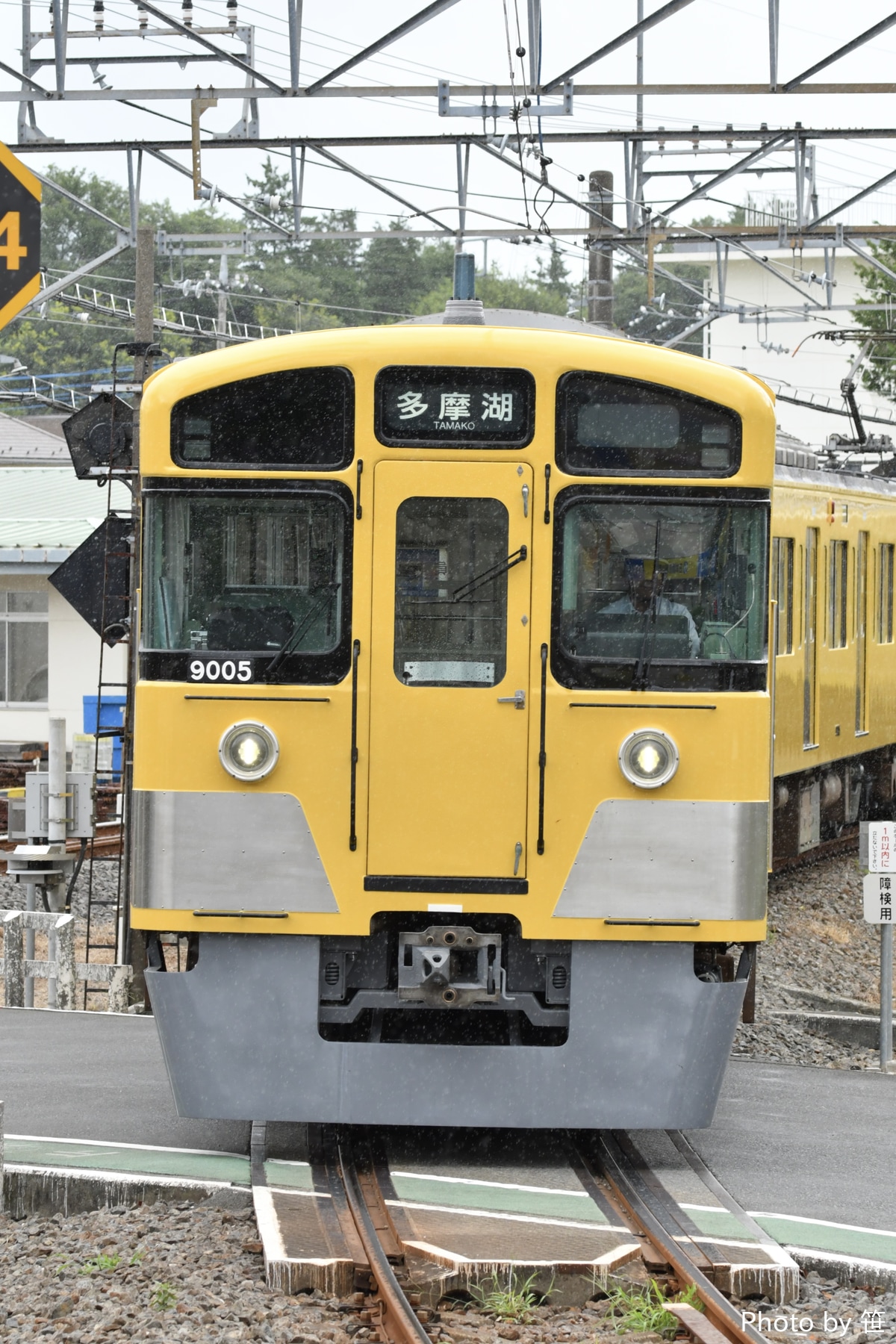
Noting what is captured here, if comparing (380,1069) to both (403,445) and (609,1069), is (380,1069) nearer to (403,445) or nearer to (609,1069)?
(609,1069)

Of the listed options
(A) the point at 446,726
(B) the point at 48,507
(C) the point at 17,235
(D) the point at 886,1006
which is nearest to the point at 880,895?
(D) the point at 886,1006

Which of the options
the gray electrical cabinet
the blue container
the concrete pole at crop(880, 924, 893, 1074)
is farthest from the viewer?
the blue container

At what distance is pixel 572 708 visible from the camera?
7.14m

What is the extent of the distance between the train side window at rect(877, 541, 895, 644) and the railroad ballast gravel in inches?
527

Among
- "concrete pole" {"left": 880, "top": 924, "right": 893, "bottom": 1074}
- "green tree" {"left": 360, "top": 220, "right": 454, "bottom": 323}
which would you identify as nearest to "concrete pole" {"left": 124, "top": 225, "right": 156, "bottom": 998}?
"concrete pole" {"left": 880, "top": 924, "right": 893, "bottom": 1074}

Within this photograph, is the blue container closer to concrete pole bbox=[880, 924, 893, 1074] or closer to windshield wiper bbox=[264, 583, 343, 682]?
concrete pole bbox=[880, 924, 893, 1074]

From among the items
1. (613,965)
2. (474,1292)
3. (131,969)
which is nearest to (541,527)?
(613,965)

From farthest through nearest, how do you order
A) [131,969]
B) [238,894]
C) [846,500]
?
[846,500] < [131,969] < [238,894]

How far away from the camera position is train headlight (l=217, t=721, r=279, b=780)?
23.2ft

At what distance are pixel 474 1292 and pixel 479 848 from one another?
5.47 feet

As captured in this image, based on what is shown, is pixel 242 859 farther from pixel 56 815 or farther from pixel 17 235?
pixel 56 815

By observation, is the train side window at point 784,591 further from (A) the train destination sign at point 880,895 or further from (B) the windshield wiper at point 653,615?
(B) the windshield wiper at point 653,615

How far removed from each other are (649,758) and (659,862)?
38 centimetres

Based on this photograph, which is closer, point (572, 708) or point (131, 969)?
point (572, 708)
